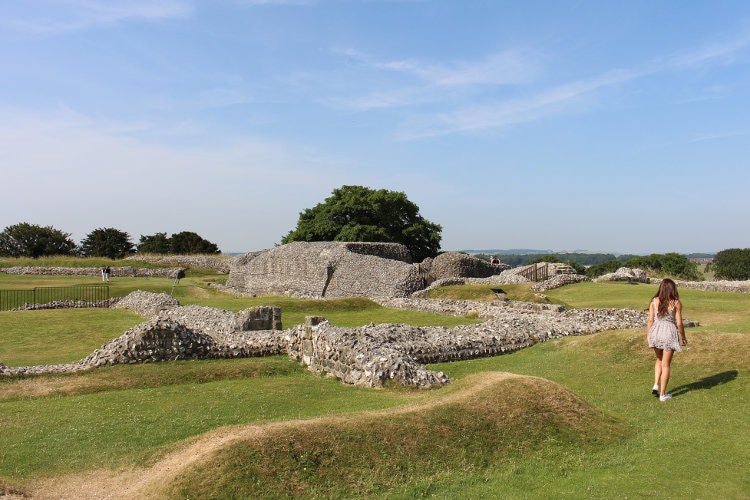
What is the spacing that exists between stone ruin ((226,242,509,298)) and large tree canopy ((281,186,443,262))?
11228 millimetres

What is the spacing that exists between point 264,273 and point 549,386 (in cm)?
3768

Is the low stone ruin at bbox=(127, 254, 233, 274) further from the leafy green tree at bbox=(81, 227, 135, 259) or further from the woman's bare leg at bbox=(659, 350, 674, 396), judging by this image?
the woman's bare leg at bbox=(659, 350, 674, 396)

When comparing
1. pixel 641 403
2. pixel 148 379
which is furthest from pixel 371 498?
pixel 148 379

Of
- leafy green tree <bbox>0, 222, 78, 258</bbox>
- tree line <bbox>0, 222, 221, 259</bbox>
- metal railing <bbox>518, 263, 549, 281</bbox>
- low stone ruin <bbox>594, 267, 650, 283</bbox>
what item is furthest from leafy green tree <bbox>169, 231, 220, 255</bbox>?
low stone ruin <bbox>594, 267, 650, 283</bbox>

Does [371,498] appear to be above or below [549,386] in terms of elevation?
below

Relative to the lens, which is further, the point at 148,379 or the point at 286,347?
the point at 286,347

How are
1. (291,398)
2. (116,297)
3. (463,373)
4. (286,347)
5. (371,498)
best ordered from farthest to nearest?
(116,297)
(286,347)
(463,373)
(291,398)
(371,498)

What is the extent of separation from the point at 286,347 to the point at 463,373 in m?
5.63

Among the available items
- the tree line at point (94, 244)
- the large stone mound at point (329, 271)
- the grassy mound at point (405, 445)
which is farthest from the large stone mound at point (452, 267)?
the tree line at point (94, 244)

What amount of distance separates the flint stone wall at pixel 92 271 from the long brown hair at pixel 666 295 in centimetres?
4799

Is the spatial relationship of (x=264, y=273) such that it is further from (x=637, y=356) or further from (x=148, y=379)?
(x=637, y=356)

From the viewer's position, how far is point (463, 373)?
1475cm

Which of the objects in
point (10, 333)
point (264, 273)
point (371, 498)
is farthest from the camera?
point (264, 273)

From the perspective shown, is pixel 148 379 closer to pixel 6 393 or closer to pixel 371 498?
pixel 6 393
